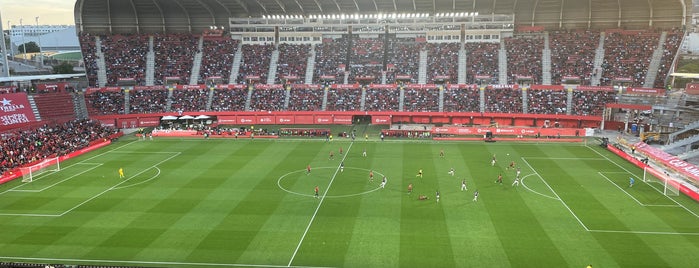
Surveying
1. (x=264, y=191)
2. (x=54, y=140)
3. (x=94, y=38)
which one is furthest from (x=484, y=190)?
(x=94, y=38)

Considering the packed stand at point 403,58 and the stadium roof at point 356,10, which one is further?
the packed stand at point 403,58

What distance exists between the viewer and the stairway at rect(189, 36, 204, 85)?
273 ft

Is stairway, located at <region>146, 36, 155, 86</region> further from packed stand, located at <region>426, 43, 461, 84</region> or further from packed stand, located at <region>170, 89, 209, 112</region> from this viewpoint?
packed stand, located at <region>426, 43, 461, 84</region>

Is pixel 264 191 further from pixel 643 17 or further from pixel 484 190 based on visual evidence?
pixel 643 17

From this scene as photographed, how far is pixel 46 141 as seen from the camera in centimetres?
5659

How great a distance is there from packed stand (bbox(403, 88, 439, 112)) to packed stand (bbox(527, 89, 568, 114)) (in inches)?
543

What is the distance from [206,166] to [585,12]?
6862 cm

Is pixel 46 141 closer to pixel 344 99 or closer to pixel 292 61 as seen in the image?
pixel 344 99

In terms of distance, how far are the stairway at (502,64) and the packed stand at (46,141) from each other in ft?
192

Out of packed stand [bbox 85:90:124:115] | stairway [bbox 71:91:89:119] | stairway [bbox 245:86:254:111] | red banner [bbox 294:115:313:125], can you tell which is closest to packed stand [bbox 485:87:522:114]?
red banner [bbox 294:115:313:125]

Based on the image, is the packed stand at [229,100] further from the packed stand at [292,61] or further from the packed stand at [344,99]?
the packed stand at [344,99]

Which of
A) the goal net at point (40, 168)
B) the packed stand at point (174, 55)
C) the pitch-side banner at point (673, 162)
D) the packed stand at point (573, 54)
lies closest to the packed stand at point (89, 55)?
the packed stand at point (174, 55)

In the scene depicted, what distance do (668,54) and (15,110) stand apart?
307ft

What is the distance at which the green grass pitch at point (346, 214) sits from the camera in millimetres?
27766
